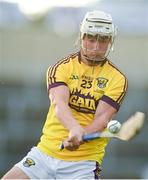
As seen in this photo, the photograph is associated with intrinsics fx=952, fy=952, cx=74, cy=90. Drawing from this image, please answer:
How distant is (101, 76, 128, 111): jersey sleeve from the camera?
6.46 m

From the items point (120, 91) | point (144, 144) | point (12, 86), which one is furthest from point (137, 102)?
point (120, 91)

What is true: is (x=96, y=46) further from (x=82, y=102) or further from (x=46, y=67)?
(x=46, y=67)

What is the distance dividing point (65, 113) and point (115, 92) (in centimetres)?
43

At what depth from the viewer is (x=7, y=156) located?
16.6 m

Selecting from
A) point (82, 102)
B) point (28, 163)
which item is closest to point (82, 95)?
point (82, 102)

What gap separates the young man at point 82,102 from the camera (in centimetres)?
643

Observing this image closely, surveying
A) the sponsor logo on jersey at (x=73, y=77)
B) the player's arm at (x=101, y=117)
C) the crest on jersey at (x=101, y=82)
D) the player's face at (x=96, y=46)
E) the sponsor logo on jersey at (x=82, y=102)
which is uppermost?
the player's face at (x=96, y=46)

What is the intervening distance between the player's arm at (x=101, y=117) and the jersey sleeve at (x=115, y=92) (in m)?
0.03

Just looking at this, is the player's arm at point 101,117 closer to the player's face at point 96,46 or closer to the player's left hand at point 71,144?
the player's left hand at point 71,144

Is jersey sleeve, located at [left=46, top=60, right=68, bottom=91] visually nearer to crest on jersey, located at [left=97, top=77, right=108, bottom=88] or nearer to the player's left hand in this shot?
crest on jersey, located at [left=97, top=77, right=108, bottom=88]

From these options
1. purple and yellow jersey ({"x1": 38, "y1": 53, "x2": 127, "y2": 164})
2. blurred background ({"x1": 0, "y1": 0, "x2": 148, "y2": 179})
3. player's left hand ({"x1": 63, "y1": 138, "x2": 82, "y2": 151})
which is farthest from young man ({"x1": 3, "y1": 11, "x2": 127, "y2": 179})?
blurred background ({"x1": 0, "y1": 0, "x2": 148, "y2": 179})

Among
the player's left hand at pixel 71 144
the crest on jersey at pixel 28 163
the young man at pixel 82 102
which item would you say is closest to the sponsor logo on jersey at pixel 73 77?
the young man at pixel 82 102

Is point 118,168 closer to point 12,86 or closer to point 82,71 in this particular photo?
point 12,86

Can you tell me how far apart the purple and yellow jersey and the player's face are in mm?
124
